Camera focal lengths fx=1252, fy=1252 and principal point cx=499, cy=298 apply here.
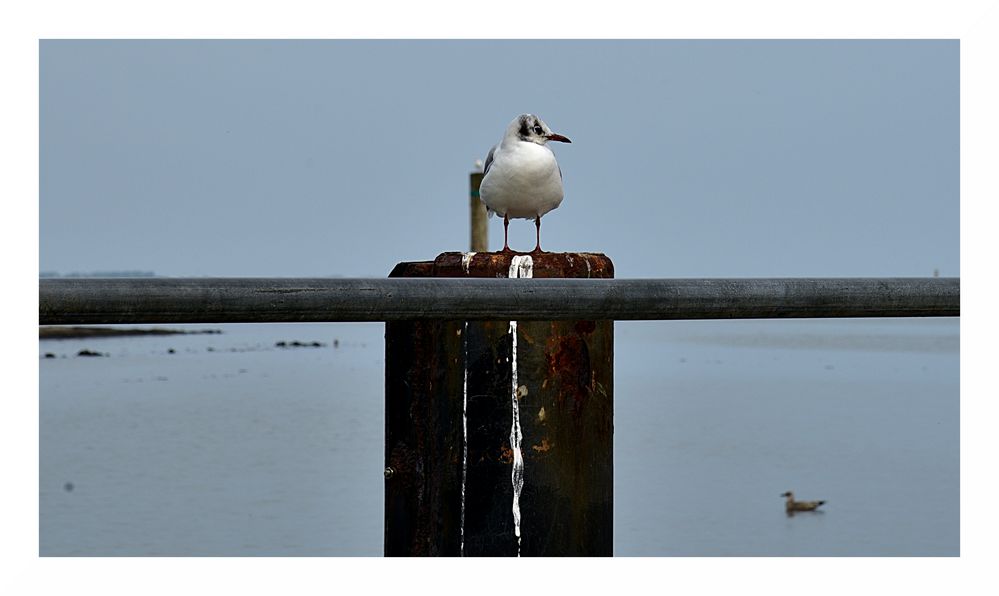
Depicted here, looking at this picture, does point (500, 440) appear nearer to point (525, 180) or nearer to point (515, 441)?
Result: point (515, 441)

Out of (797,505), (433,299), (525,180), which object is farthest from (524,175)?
(797,505)

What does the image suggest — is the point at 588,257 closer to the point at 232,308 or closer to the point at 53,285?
the point at 232,308

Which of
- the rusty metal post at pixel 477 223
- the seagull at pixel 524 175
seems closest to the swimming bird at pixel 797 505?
the seagull at pixel 524 175

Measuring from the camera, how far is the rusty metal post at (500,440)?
1.84 metres

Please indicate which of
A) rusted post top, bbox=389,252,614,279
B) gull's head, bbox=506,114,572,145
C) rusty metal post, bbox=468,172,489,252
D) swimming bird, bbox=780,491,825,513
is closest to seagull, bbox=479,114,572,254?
gull's head, bbox=506,114,572,145

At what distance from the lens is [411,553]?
188 centimetres

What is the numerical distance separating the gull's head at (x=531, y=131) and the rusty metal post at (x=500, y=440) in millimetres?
2876

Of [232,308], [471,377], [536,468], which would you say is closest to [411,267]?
[471,377]

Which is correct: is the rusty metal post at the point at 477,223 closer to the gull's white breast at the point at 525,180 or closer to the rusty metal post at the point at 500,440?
the gull's white breast at the point at 525,180

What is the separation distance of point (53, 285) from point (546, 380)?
0.71m

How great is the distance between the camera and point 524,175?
4.54m

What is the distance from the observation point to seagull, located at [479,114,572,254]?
4.56 meters

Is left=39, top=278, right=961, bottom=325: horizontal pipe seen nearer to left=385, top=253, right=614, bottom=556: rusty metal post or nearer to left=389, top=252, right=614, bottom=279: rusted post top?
left=385, top=253, right=614, bottom=556: rusty metal post

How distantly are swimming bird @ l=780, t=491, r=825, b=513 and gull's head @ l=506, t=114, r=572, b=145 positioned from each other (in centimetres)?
647
